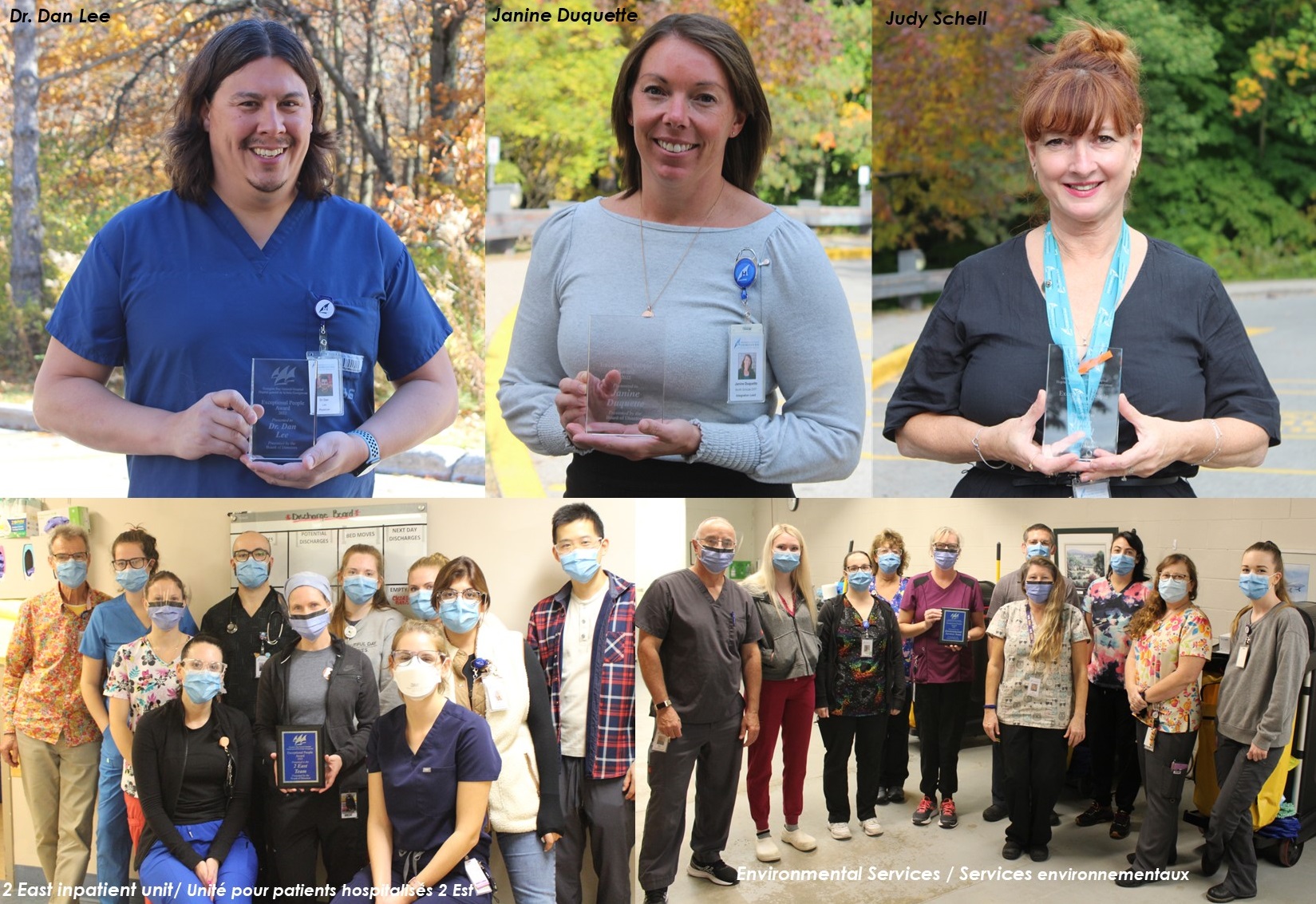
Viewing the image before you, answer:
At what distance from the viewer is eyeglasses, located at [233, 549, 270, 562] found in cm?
332

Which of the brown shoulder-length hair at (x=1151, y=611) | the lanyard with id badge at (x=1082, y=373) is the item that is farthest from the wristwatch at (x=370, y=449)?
the brown shoulder-length hair at (x=1151, y=611)

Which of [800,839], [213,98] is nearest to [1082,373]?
[800,839]

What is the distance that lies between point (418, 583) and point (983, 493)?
1609mm

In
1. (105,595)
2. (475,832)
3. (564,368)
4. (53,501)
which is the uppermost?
(564,368)

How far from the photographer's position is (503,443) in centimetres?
372

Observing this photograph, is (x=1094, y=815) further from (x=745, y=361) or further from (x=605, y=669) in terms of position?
(x=745, y=361)

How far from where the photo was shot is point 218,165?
10.6 ft

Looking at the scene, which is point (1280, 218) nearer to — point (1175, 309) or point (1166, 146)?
point (1166, 146)

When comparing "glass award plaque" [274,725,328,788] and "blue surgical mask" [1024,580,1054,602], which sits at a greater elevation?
"blue surgical mask" [1024,580,1054,602]

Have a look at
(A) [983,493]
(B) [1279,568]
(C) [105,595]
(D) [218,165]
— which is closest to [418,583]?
(C) [105,595]

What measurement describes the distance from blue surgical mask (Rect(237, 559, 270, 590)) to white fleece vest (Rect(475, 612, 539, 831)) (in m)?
0.65

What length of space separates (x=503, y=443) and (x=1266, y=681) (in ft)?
7.73

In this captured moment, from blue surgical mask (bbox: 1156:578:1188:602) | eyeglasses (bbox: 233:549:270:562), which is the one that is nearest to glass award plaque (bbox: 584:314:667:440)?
eyeglasses (bbox: 233:549:270:562)

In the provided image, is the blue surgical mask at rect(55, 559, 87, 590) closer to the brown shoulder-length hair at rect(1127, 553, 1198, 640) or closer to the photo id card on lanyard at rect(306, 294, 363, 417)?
the photo id card on lanyard at rect(306, 294, 363, 417)
